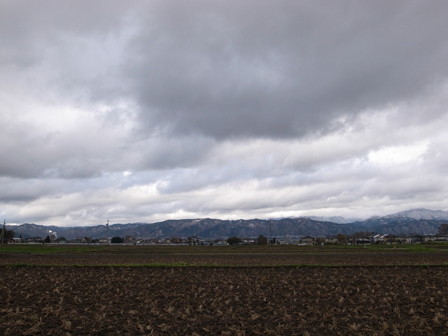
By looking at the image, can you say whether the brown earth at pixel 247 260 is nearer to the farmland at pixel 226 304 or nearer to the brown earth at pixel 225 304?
the farmland at pixel 226 304

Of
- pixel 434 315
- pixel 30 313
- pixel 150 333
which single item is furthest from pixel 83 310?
pixel 434 315

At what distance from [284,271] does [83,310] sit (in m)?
20.0

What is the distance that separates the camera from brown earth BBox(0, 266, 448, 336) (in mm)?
14641

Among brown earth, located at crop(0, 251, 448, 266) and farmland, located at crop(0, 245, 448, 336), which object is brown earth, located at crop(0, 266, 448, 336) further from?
brown earth, located at crop(0, 251, 448, 266)

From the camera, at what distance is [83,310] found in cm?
1778

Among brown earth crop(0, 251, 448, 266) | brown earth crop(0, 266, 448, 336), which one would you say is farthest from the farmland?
brown earth crop(0, 251, 448, 266)

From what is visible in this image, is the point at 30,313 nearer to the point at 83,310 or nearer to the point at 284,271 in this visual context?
the point at 83,310

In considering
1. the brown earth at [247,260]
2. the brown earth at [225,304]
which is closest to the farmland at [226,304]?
the brown earth at [225,304]

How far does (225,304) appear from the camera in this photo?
18938 millimetres

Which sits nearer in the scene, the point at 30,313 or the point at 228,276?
the point at 30,313

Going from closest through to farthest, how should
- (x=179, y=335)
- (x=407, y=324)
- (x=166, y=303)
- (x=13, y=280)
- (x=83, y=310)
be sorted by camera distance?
(x=179, y=335), (x=407, y=324), (x=83, y=310), (x=166, y=303), (x=13, y=280)

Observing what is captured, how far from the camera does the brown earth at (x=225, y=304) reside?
576 inches

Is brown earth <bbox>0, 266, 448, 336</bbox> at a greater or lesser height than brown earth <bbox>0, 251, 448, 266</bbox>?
greater

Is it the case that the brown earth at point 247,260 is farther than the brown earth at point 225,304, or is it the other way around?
the brown earth at point 247,260
